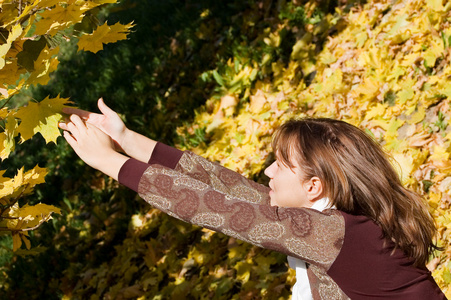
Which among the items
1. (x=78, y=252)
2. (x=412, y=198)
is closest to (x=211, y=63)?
(x=78, y=252)

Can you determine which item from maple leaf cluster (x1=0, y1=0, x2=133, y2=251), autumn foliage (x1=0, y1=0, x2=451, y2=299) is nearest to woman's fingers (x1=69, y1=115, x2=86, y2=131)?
maple leaf cluster (x1=0, y1=0, x2=133, y2=251)

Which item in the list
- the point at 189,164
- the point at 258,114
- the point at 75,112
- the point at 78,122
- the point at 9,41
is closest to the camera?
the point at 9,41

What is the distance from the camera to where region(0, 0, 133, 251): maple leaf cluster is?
4.76ft

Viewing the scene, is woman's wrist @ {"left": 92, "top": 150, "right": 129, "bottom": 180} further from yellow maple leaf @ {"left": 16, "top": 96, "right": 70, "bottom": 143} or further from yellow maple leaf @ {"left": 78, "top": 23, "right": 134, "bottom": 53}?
yellow maple leaf @ {"left": 78, "top": 23, "right": 134, "bottom": 53}

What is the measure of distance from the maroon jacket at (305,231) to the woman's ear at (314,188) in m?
0.10

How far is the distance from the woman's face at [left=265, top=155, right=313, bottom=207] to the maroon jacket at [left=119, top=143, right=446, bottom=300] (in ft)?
0.45

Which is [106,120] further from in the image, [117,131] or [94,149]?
[94,149]

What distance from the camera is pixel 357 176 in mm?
1822

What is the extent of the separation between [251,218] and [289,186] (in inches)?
10.1

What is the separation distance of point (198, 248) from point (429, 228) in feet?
5.00

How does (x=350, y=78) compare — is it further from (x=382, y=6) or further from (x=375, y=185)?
(x=375, y=185)

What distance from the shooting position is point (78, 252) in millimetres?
3730

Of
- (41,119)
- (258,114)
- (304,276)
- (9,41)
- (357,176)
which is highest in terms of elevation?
(9,41)

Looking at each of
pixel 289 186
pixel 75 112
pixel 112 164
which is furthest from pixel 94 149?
pixel 289 186
